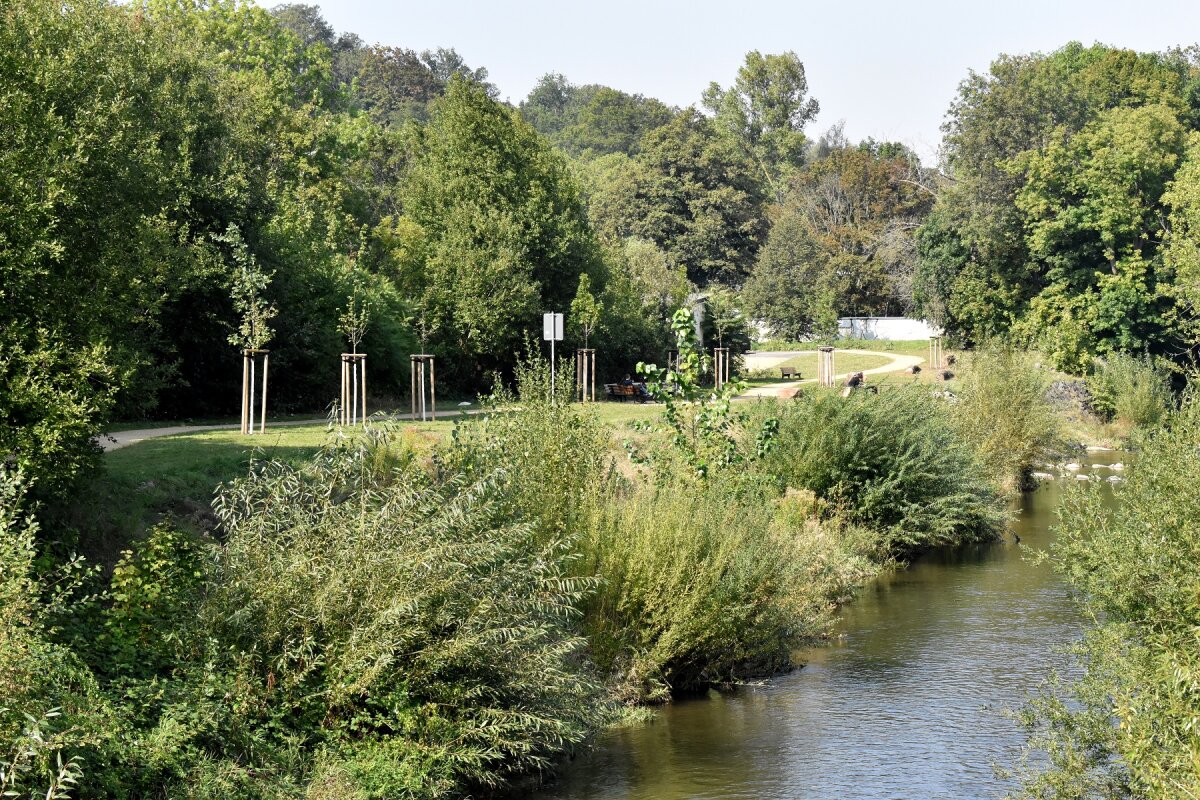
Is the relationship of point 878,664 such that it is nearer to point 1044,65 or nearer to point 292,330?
point 292,330

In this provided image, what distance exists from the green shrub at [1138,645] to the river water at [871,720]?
125 centimetres

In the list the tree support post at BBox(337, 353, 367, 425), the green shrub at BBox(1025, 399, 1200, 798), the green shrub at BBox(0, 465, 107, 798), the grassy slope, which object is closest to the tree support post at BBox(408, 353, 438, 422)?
the tree support post at BBox(337, 353, 367, 425)

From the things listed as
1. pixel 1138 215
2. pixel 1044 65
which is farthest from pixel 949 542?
pixel 1044 65

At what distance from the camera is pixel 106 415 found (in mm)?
13289

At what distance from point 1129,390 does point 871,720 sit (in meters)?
34.4

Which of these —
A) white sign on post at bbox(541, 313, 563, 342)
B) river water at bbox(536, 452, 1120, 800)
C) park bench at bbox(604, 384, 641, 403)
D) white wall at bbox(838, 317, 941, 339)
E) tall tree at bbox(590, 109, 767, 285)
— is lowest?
river water at bbox(536, 452, 1120, 800)

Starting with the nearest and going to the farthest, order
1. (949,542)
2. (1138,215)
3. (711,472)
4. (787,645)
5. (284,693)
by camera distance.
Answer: (284,693) → (787,645) → (711,472) → (949,542) → (1138,215)

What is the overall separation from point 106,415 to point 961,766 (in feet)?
31.1

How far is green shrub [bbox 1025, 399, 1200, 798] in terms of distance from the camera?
903cm

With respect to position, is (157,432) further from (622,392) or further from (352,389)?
(622,392)

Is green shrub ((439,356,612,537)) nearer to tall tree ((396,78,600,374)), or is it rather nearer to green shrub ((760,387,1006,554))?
green shrub ((760,387,1006,554))

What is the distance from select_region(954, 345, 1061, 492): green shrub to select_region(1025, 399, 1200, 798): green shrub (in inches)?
741

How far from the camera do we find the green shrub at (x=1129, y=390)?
146 ft

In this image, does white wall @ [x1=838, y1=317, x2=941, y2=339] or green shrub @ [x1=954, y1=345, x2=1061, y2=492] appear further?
white wall @ [x1=838, y1=317, x2=941, y2=339]
